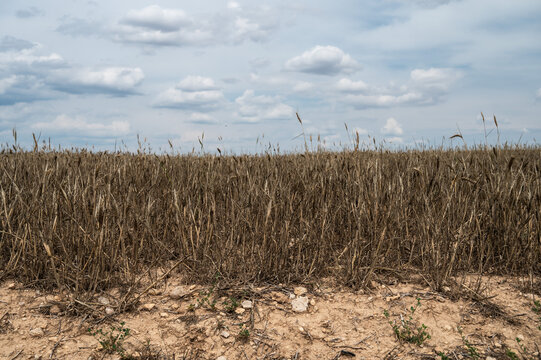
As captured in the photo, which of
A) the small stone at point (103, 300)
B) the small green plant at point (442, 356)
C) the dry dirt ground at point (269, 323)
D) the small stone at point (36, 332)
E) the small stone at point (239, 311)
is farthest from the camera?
the small stone at point (103, 300)

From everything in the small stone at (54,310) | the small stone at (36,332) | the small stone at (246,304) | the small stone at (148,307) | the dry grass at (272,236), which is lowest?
the small stone at (36,332)

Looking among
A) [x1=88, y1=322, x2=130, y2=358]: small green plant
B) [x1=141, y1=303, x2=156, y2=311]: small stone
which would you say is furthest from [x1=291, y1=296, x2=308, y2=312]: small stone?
[x1=88, y1=322, x2=130, y2=358]: small green plant

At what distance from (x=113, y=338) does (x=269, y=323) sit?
3.12 ft

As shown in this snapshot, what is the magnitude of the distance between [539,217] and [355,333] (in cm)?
193

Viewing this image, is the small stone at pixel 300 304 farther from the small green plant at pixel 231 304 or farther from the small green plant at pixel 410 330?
the small green plant at pixel 410 330

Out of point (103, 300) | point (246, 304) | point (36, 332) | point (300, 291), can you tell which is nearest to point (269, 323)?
point (246, 304)

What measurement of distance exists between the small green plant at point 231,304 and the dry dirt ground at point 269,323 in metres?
0.01

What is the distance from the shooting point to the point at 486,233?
332 cm

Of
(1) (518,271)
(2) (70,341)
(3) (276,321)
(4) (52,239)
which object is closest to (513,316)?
(1) (518,271)

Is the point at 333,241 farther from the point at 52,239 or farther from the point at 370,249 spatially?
the point at 52,239

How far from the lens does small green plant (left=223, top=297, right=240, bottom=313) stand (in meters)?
2.61

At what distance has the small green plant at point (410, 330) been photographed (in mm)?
2416

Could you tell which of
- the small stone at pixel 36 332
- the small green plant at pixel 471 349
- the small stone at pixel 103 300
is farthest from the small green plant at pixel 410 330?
the small stone at pixel 36 332

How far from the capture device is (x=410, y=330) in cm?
255
